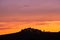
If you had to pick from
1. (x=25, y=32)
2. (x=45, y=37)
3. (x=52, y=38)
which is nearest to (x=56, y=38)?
(x=52, y=38)

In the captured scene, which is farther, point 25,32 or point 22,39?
point 25,32

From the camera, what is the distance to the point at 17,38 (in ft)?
82.7

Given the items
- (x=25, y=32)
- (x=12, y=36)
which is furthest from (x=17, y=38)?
(x=25, y=32)

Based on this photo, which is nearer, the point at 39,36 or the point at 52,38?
the point at 52,38

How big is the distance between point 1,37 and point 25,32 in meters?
8.72

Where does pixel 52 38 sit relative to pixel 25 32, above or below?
below

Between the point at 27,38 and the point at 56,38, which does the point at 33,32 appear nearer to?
the point at 27,38

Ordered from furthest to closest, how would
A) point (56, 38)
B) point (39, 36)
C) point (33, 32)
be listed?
point (33, 32) → point (39, 36) → point (56, 38)

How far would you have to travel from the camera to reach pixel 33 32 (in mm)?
30688

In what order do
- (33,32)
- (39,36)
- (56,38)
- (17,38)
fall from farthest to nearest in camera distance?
(33,32) < (39,36) < (17,38) < (56,38)

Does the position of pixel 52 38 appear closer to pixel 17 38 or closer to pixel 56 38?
pixel 56 38

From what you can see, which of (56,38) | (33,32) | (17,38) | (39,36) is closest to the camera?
(56,38)

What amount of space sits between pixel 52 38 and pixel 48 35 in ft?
3.02

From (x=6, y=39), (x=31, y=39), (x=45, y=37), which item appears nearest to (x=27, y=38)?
(x=31, y=39)
